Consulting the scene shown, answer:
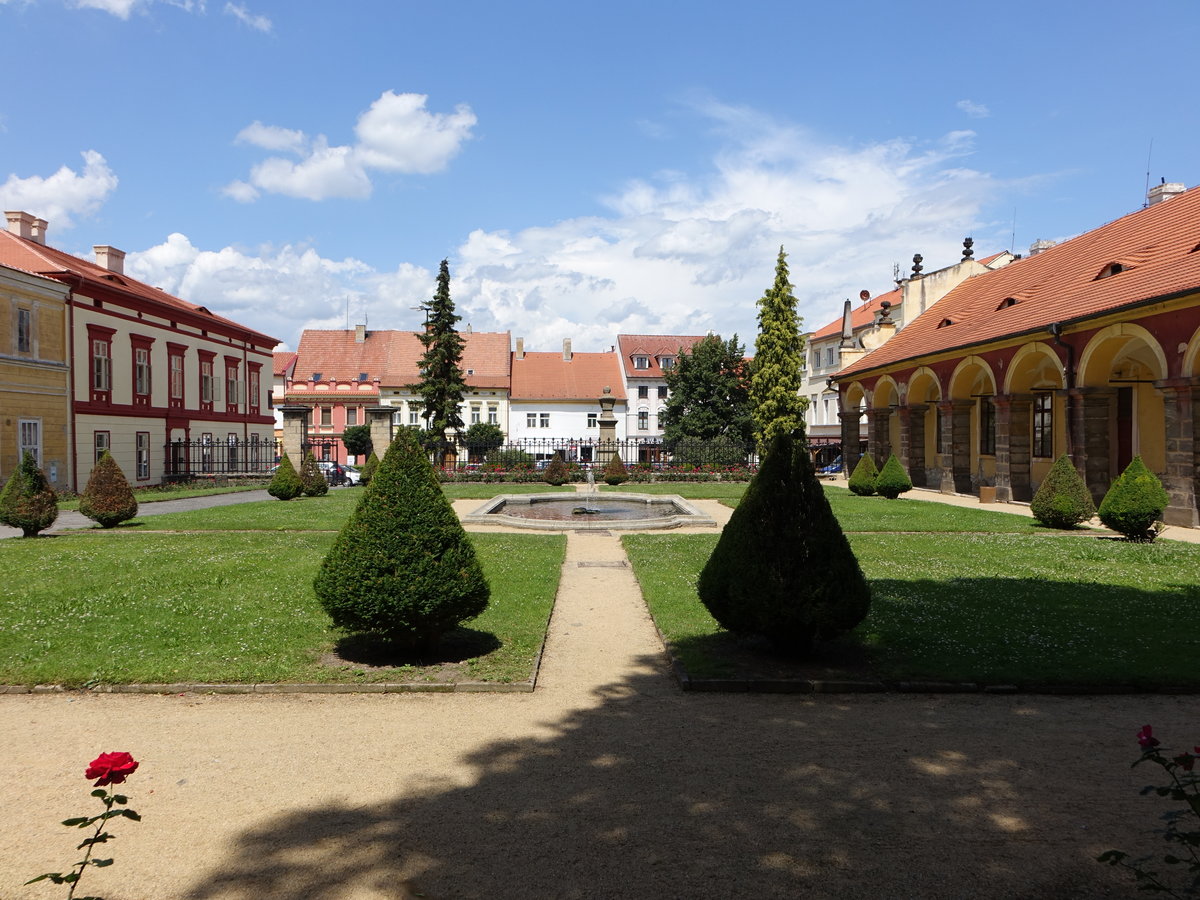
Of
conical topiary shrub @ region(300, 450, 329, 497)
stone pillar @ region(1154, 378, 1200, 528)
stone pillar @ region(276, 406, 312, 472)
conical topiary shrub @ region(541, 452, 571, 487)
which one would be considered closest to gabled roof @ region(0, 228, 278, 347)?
stone pillar @ region(276, 406, 312, 472)

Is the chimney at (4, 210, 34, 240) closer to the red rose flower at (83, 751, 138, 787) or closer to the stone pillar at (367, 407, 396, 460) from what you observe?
the stone pillar at (367, 407, 396, 460)

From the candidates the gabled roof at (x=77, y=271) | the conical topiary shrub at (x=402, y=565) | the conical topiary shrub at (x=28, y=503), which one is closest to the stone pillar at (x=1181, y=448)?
the conical topiary shrub at (x=402, y=565)

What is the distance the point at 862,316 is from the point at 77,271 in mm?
43942

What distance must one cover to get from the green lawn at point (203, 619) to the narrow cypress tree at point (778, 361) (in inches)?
1227

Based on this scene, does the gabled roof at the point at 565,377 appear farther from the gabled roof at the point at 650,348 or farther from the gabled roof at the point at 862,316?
the gabled roof at the point at 862,316

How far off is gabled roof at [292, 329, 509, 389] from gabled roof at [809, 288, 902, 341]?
2541 centimetres

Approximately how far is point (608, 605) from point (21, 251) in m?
29.2

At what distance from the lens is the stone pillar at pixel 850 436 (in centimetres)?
3847

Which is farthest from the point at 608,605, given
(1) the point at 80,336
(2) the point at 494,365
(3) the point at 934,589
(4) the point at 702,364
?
(2) the point at 494,365

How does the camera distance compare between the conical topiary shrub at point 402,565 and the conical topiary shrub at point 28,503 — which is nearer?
the conical topiary shrub at point 402,565

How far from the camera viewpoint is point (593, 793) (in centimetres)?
481

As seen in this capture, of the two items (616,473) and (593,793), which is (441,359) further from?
(593,793)

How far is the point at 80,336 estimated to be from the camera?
29562 millimetres

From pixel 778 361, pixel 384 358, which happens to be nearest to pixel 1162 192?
pixel 778 361
